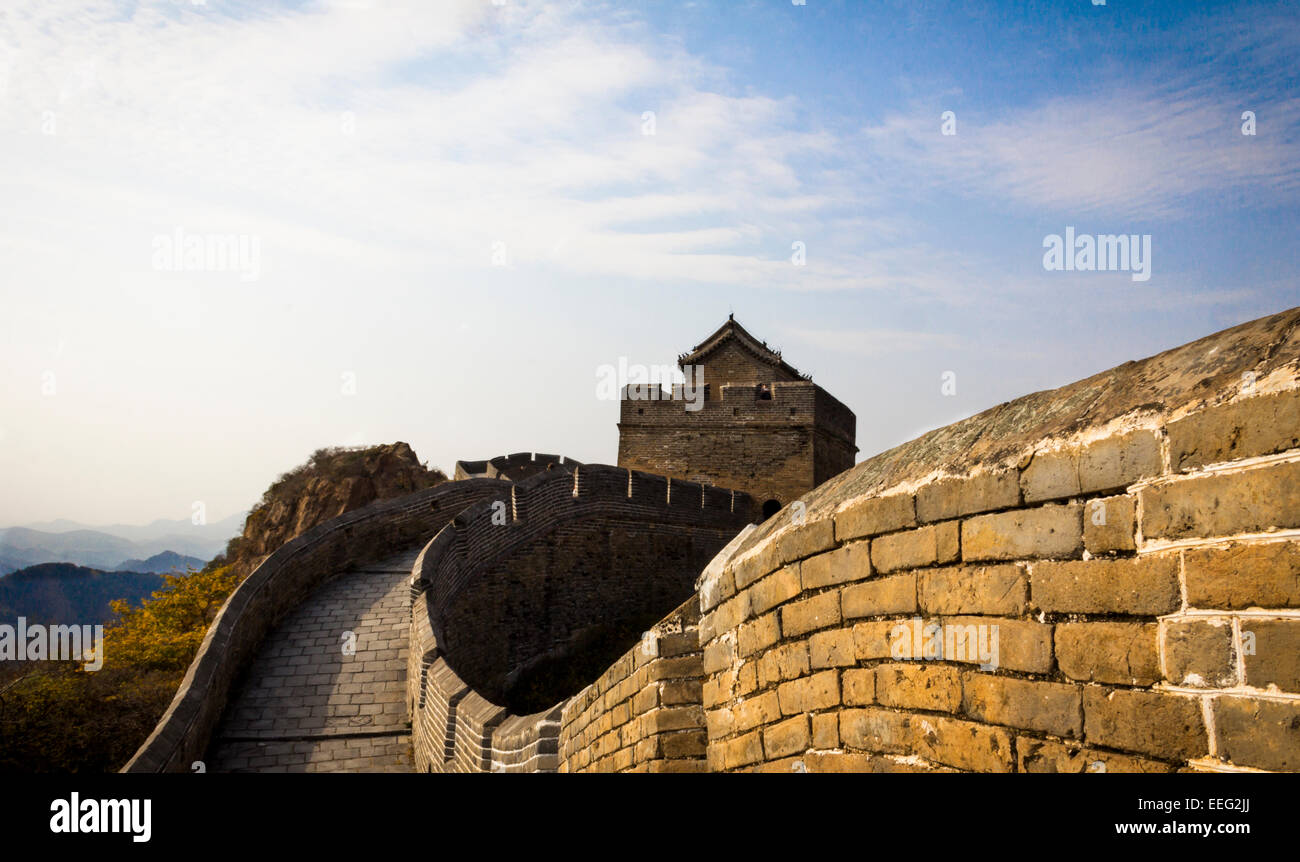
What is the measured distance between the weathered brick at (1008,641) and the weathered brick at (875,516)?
1.30ft

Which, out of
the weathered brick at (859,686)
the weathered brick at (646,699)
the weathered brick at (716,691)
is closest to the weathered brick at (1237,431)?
the weathered brick at (859,686)

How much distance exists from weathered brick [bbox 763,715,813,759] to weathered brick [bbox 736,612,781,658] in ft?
1.12

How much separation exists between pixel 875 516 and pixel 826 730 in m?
0.85

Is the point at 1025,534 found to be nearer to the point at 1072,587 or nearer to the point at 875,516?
the point at 1072,587

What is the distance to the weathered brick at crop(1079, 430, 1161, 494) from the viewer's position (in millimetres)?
2242

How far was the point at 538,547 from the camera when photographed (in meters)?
16.9

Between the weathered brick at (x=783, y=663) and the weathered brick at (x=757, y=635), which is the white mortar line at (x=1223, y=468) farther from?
the weathered brick at (x=757, y=635)

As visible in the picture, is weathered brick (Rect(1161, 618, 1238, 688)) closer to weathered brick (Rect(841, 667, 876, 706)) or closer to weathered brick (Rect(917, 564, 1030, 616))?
weathered brick (Rect(917, 564, 1030, 616))

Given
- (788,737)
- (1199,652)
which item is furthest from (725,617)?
(1199,652)

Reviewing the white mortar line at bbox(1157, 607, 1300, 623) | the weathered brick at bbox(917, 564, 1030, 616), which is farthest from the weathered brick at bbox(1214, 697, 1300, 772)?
the weathered brick at bbox(917, 564, 1030, 616)

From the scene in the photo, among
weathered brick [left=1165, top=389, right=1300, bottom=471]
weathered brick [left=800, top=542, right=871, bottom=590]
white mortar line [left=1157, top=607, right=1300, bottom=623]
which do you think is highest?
weathered brick [left=1165, top=389, right=1300, bottom=471]

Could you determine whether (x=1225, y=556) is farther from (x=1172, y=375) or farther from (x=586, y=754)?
(x=586, y=754)

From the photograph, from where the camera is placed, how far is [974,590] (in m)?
2.77
